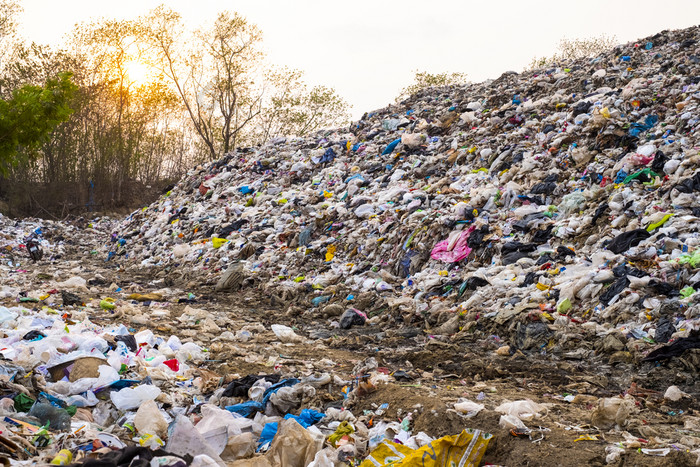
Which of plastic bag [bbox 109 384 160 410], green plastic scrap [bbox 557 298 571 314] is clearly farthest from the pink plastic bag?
plastic bag [bbox 109 384 160 410]

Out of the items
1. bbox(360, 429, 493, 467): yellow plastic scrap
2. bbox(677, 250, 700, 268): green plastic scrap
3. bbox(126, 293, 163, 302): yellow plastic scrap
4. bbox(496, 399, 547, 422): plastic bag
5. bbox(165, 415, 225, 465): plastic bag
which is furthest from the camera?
bbox(126, 293, 163, 302): yellow plastic scrap

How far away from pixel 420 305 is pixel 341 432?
9.76 feet

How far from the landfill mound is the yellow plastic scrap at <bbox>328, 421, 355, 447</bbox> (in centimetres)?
2

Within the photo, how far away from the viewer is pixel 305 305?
6.52 metres

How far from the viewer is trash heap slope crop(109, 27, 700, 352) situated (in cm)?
466

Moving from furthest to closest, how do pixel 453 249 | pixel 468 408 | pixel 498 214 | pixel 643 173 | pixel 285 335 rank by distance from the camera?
1. pixel 498 214
2. pixel 453 249
3. pixel 643 173
4. pixel 285 335
5. pixel 468 408

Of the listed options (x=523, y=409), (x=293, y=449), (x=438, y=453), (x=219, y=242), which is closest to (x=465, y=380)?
(x=523, y=409)

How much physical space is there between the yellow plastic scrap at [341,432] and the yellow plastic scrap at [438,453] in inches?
11.5

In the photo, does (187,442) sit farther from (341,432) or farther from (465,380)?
(465,380)

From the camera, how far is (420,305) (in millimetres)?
5594

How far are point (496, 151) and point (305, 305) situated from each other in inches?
150

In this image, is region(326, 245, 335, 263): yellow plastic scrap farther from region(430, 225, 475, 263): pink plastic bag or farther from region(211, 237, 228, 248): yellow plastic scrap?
region(211, 237, 228, 248): yellow plastic scrap

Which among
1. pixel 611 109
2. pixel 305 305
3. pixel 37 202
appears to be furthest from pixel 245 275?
pixel 37 202

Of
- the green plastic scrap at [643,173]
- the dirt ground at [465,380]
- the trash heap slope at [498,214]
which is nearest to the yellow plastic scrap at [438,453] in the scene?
the dirt ground at [465,380]
